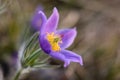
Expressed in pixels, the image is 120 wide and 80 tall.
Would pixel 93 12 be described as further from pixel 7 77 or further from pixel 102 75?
pixel 7 77

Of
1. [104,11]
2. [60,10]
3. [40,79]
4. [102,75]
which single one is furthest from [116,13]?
[40,79]

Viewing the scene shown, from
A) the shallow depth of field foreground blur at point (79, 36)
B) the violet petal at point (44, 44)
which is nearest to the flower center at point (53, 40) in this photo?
the violet petal at point (44, 44)

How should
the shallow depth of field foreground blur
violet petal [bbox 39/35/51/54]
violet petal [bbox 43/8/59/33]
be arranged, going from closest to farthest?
violet petal [bbox 39/35/51/54] < violet petal [bbox 43/8/59/33] < the shallow depth of field foreground blur

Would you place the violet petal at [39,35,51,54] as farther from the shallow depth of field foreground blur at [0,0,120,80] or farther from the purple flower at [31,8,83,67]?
the shallow depth of field foreground blur at [0,0,120,80]

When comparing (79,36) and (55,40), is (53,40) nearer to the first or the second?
(55,40)

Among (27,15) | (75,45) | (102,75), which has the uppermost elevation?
(27,15)

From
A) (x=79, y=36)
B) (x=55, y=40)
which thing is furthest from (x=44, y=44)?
(x=79, y=36)

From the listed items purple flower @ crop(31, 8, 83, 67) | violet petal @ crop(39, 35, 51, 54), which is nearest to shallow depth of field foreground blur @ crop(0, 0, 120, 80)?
purple flower @ crop(31, 8, 83, 67)
